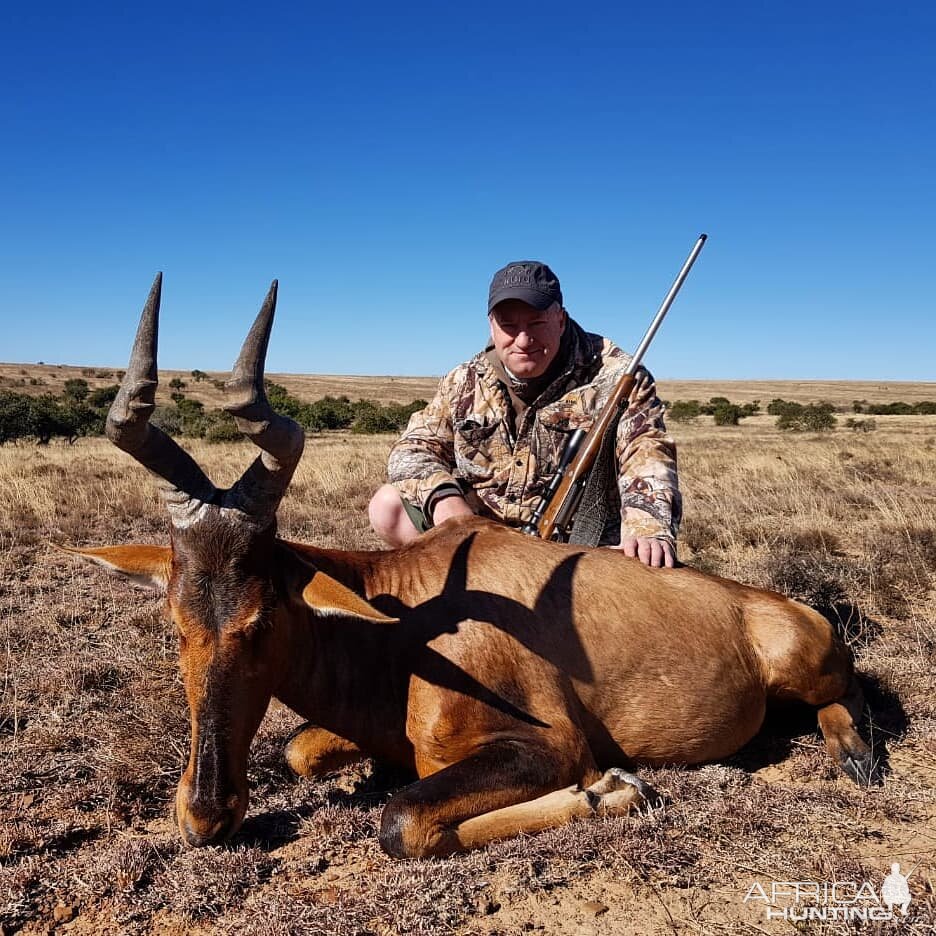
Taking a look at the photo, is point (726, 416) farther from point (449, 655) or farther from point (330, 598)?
point (330, 598)

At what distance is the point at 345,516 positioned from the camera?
12.3 metres

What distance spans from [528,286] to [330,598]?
285 centimetres

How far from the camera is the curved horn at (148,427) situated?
10.7 ft

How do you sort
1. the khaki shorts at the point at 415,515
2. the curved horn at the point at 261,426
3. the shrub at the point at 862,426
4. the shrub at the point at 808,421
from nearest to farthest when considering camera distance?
the curved horn at the point at 261,426, the khaki shorts at the point at 415,515, the shrub at the point at 862,426, the shrub at the point at 808,421

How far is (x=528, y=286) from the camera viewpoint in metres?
5.47

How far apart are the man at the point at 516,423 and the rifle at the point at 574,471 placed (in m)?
0.12

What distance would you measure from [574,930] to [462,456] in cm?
372

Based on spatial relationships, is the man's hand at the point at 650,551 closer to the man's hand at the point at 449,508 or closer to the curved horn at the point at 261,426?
the man's hand at the point at 449,508

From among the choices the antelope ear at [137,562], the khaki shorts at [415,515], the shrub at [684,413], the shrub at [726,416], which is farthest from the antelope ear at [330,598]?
the shrub at [684,413]

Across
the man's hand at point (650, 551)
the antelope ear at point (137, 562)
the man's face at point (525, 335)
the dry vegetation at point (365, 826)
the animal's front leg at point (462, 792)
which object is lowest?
the dry vegetation at point (365, 826)

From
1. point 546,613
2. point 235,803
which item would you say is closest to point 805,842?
point 546,613

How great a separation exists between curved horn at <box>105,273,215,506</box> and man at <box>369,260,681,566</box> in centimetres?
215

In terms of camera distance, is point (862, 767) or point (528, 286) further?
point (528, 286)

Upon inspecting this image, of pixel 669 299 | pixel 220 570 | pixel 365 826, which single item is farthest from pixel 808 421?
pixel 220 570
